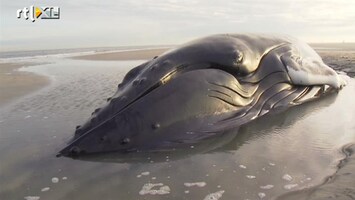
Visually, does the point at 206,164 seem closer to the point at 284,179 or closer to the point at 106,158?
the point at 284,179

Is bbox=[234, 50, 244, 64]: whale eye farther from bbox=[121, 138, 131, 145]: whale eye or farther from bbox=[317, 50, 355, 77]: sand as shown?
bbox=[317, 50, 355, 77]: sand

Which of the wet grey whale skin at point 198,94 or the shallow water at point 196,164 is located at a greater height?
the wet grey whale skin at point 198,94

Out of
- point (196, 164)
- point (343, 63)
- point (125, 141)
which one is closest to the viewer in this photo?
point (196, 164)

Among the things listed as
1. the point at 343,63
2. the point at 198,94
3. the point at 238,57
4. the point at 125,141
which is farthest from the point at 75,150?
the point at 343,63

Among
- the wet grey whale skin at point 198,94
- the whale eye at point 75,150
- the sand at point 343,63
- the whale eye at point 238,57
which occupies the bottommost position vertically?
the sand at point 343,63

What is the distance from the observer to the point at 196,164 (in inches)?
189

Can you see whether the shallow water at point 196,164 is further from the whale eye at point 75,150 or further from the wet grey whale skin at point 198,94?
the wet grey whale skin at point 198,94

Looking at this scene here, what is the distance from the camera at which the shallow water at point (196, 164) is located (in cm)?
410

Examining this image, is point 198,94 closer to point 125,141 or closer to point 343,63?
point 125,141

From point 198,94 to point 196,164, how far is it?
4.48 ft

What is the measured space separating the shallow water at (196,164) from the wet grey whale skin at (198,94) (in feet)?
0.80

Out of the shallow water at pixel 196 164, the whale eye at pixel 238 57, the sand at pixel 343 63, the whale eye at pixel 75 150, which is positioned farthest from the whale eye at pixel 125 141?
the sand at pixel 343 63

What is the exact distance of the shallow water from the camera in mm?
4098

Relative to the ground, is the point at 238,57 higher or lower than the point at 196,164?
higher
